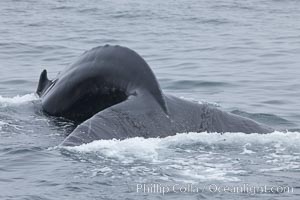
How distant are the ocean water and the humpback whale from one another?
178 millimetres

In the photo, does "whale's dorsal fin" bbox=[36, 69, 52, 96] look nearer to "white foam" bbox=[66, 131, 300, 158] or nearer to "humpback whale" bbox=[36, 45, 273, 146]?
"humpback whale" bbox=[36, 45, 273, 146]

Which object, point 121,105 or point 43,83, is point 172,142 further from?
point 43,83

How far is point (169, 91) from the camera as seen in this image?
1495 centimetres

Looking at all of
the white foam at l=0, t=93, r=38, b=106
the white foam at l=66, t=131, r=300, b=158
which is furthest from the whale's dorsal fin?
the white foam at l=66, t=131, r=300, b=158

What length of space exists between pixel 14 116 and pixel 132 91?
7.71ft

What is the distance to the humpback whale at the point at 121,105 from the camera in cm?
916

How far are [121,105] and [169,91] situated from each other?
5561 millimetres

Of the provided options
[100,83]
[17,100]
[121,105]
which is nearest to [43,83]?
[17,100]

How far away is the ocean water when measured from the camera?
7.95 m

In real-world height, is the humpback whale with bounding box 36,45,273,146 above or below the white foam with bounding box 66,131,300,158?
above

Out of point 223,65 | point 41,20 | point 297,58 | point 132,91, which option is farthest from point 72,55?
point 132,91

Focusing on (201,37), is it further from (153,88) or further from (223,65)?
(153,88)

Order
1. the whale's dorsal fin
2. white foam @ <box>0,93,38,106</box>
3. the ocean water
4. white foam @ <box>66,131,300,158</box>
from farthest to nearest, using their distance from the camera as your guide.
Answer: white foam @ <box>0,93,38,106</box> < the whale's dorsal fin < white foam @ <box>66,131,300,158</box> < the ocean water

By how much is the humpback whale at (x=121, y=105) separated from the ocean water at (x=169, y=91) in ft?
0.58
